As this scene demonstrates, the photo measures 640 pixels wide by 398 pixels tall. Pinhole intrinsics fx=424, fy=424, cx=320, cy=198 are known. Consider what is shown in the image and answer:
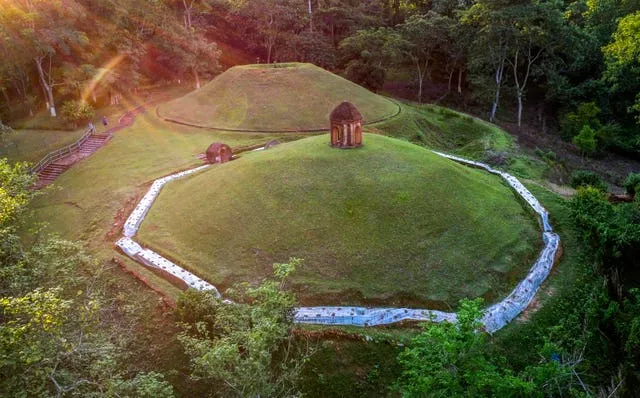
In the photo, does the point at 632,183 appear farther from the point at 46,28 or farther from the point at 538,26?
the point at 46,28

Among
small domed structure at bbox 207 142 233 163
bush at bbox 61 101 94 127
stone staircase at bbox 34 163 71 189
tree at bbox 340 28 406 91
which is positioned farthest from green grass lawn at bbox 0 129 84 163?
tree at bbox 340 28 406 91

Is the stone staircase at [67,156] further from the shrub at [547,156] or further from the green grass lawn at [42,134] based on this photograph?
the shrub at [547,156]

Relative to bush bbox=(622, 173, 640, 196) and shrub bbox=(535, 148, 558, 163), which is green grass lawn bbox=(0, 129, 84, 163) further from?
bush bbox=(622, 173, 640, 196)

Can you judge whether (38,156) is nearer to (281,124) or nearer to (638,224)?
(281,124)

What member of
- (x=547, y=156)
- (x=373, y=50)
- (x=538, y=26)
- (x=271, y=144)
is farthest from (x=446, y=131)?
(x=271, y=144)

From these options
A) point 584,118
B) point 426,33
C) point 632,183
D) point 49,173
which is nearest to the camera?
point 632,183

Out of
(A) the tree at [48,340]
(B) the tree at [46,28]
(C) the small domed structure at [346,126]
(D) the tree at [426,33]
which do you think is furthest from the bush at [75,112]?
(D) the tree at [426,33]
